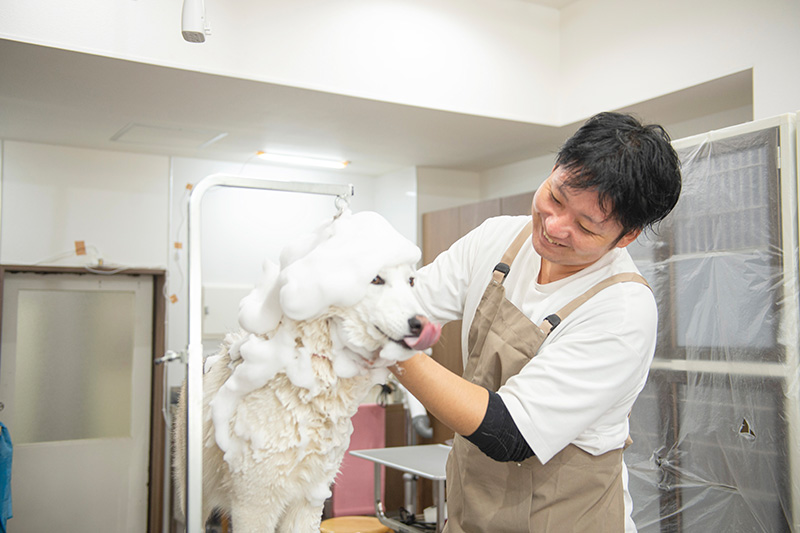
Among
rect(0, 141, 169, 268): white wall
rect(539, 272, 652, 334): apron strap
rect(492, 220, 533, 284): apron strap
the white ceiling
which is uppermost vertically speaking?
the white ceiling

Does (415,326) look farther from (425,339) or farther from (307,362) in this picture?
(307,362)

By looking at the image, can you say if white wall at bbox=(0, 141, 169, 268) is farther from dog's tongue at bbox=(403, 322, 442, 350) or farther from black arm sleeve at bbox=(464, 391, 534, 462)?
dog's tongue at bbox=(403, 322, 442, 350)

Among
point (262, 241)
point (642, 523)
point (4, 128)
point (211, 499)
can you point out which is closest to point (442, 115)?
point (262, 241)

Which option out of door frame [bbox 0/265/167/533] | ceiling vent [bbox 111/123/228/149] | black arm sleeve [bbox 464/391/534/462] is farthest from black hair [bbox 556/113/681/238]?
door frame [bbox 0/265/167/533]

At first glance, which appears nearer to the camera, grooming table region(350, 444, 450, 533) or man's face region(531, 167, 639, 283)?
man's face region(531, 167, 639, 283)

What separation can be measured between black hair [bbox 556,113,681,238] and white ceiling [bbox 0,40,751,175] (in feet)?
6.62

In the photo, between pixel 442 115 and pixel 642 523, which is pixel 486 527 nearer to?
pixel 642 523

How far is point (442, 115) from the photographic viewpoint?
3318 mm

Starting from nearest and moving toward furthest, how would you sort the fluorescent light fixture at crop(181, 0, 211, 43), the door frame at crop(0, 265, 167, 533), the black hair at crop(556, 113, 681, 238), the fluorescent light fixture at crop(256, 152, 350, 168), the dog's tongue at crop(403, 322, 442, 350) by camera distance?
the dog's tongue at crop(403, 322, 442, 350) → the black hair at crop(556, 113, 681, 238) → the fluorescent light fixture at crop(181, 0, 211, 43) → the door frame at crop(0, 265, 167, 533) → the fluorescent light fixture at crop(256, 152, 350, 168)

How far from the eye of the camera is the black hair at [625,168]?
3.51 feet

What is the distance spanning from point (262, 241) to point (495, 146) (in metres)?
1.65

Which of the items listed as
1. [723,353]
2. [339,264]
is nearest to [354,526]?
[723,353]

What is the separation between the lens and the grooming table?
277 centimetres

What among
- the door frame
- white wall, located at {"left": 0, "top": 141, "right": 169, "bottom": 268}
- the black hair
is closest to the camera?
the black hair
